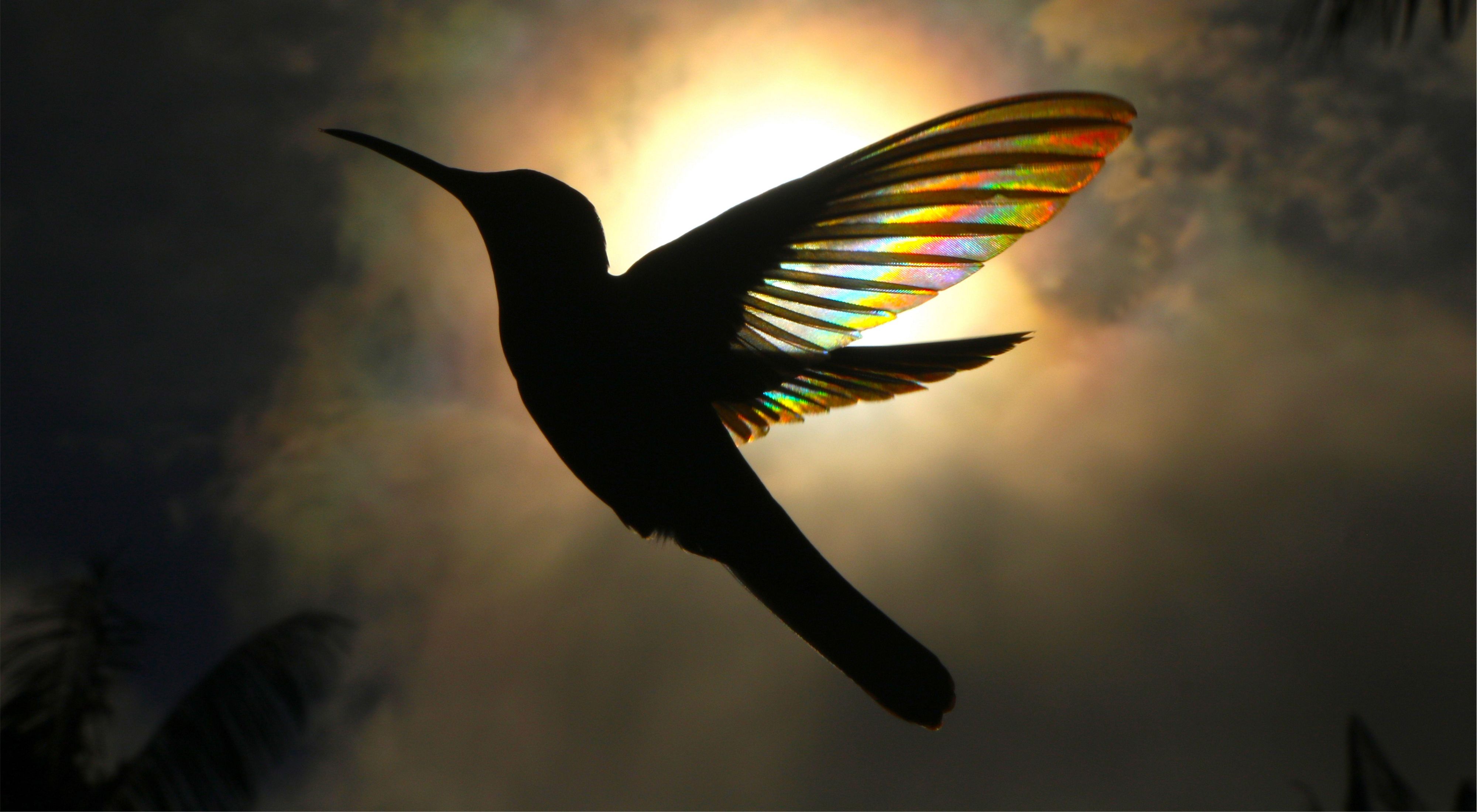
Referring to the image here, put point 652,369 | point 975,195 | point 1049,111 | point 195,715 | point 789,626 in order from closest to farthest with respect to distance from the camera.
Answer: point 1049,111, point 975,195, point 652,369, point 789,626, point 195,715

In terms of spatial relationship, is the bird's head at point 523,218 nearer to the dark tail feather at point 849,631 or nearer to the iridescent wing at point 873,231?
the iridescent wing at point 873,231

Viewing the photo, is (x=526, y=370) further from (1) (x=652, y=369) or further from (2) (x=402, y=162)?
(2) (x=402, y=162)

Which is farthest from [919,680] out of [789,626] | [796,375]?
[796,375]

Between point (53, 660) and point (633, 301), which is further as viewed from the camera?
point (53, 660)

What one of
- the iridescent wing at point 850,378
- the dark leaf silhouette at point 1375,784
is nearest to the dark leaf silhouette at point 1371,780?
the dark leaf silhouette at point 1375,784

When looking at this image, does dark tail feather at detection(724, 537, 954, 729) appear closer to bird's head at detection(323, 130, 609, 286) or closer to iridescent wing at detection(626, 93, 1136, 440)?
iridescent wing at detection(626, 93, 1136, 440)

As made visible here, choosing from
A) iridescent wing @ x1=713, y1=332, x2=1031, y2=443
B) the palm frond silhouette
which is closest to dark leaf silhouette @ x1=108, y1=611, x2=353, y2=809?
the palm frond silhouette

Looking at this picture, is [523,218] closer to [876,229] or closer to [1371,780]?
[876,229]
